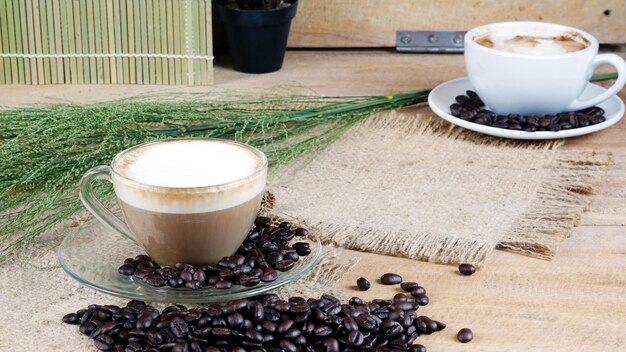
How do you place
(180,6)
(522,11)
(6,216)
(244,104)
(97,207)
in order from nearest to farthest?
(97,207)
(6,216)
(244,104)
(180,6)
(522,11)

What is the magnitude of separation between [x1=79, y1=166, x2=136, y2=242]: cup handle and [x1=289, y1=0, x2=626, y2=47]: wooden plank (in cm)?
102

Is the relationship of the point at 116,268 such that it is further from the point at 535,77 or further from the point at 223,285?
the point at 535,77

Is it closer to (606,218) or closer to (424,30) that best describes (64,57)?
(424,30)

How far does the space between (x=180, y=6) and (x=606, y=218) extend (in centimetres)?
89

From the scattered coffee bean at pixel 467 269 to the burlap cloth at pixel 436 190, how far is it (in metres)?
0.02

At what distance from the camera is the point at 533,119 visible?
1.59 metres

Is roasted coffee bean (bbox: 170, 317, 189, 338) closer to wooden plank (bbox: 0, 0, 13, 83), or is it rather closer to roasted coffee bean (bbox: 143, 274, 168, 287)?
roasted coffee bean (bbox: 143, 274, 168, 287)

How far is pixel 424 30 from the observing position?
2086 millimetres

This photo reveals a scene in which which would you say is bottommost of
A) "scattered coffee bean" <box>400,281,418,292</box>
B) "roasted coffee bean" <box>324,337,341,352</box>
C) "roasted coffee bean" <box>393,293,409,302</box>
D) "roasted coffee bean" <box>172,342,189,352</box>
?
"scattered coffee bean" <box>400,281,418,292</box>

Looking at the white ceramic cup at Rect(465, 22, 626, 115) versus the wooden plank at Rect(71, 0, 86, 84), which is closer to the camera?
the white ceramic cup at Rect(465, 22, 626, 115)

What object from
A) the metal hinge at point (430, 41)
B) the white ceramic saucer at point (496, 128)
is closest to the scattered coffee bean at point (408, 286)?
the white ceramic saucer at point (496, 128)

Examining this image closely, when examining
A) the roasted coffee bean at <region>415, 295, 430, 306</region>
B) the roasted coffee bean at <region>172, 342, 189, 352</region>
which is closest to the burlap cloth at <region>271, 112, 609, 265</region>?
the roasted coffee bean at <region>415, 295, 430, 306</region>

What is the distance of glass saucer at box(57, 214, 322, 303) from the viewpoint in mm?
1018

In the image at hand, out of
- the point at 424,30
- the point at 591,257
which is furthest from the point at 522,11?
the point at 591,257
